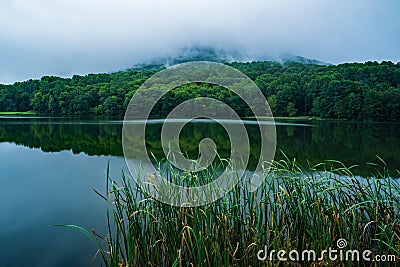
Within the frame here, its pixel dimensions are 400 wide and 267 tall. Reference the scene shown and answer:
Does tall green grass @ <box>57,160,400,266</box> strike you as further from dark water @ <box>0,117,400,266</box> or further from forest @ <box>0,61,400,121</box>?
forest @ <box>0,61,400,121</box>

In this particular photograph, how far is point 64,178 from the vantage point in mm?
10609

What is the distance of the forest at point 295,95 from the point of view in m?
35.8

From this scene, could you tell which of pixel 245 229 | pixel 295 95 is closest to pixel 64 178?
pixel 245 229

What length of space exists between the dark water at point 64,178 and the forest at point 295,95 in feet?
51.1

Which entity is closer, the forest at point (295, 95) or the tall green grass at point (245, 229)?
the tall green grass at point (245, 229)

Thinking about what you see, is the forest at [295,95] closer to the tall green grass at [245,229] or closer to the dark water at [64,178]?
the dark water at [64,178]

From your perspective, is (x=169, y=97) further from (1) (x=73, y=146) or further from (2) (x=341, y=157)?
(2) (x=341, y=157)

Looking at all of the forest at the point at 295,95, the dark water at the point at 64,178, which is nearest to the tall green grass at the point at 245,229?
the dark water at the point at 64,178

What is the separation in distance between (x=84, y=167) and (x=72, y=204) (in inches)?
184

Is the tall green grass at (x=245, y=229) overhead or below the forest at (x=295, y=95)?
below

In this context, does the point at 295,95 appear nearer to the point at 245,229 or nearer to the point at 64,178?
the point at 64,178

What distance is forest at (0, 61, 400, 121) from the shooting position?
3578cm

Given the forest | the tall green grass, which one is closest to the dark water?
the tall green grass

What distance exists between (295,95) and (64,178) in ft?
120
